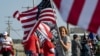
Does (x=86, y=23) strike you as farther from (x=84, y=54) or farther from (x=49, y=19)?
(x=84, y=54)

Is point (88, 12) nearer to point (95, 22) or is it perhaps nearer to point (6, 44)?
point (95, 22)

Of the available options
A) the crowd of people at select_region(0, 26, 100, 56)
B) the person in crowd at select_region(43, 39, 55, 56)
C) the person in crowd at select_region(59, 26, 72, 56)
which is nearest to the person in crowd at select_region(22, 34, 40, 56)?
the crowd of people at select_region(0, 26, 100, 56)

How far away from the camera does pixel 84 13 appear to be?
6.37 m

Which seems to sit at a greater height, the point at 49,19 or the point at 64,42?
the point at 49,19

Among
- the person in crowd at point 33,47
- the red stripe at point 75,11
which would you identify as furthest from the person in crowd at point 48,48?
the red stripe at point 75,11

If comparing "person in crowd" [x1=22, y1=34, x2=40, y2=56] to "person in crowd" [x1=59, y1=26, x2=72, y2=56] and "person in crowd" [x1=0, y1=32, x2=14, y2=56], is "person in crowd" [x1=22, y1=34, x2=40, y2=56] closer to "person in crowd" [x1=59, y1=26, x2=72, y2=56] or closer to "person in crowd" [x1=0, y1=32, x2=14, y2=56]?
"person in crowd" [x1=0, y1=32, x2=14, y2=56]

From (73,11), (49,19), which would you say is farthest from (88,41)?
(73,11)

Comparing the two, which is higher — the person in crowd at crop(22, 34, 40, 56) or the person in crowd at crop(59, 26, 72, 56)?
the person in crowd at crop(59, 26, 72, 56)

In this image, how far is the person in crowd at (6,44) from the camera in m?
21.2

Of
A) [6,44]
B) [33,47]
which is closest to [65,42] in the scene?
[33,47]

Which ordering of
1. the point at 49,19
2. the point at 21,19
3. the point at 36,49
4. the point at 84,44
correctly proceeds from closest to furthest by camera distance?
the point at 49,19
the point at 21,19
the point at 36,49
the point at 84,44

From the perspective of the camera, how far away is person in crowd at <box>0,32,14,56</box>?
836 inches

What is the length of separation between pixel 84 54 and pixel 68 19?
737 inches

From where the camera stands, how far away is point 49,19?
1070 centimetres
